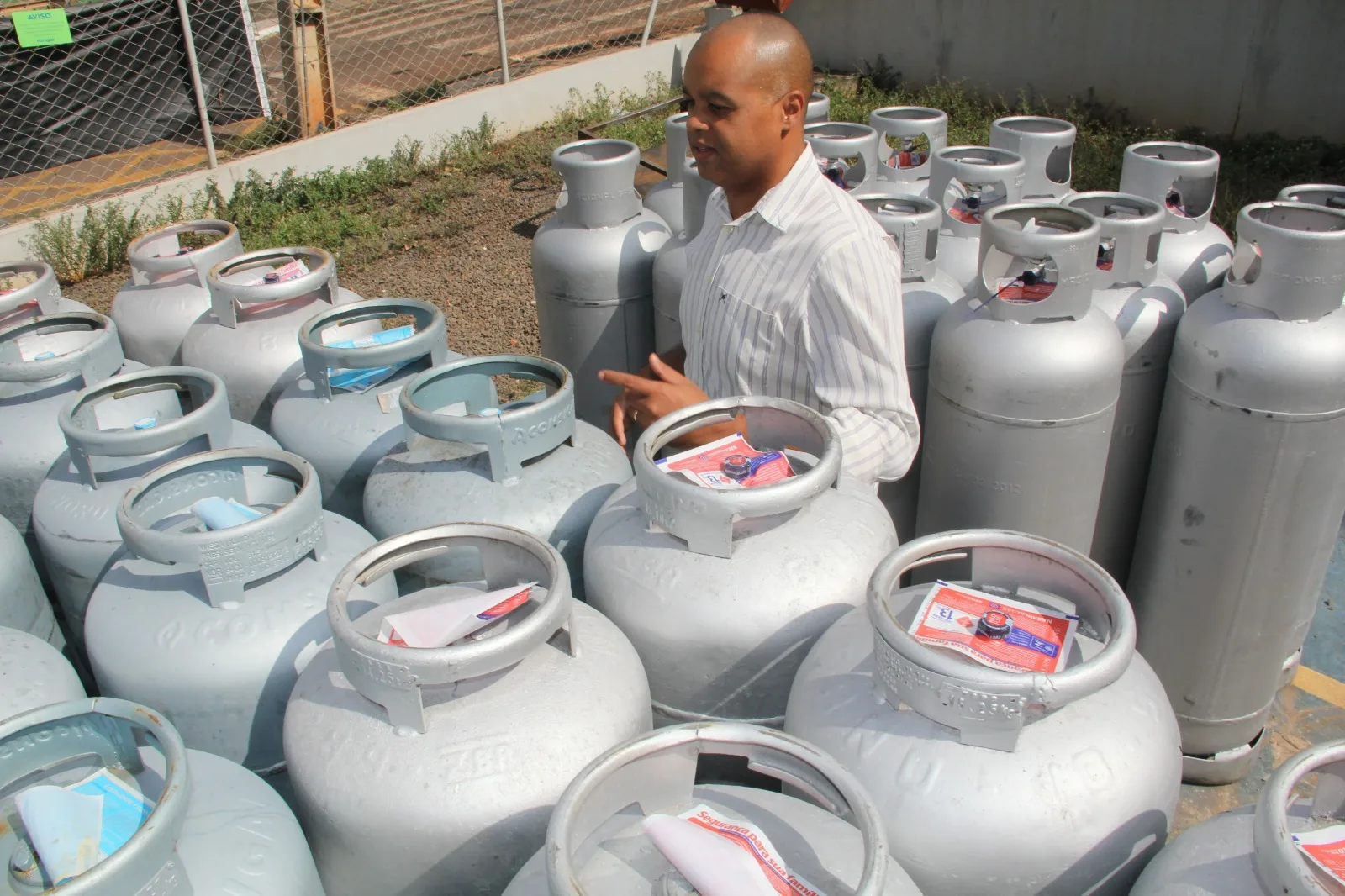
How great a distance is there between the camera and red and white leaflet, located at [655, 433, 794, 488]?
1.60 m

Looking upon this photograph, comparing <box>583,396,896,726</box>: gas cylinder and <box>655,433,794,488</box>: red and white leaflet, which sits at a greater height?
<box>655,433,794,488</box>: red and white leaflet

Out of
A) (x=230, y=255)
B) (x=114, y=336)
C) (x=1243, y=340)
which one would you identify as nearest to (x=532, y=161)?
(x=230, y=255)

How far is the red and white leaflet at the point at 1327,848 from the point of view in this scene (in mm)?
966

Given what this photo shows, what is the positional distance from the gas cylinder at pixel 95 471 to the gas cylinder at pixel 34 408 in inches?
5.8

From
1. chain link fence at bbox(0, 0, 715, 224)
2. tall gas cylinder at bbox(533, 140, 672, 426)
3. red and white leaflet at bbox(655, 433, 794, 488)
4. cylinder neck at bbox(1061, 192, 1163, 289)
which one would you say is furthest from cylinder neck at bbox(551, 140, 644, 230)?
chain link fence at bbox(0, 0, 715, 224)

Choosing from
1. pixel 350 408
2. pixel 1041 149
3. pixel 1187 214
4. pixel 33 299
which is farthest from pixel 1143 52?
pixel 33 299

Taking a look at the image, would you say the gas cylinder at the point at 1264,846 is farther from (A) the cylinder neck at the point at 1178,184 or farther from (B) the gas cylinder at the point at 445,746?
(A) the cylinder neck at the point at 1178,184

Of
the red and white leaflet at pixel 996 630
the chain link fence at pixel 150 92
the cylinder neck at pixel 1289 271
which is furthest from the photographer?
the chain link fence at pixel 150 92

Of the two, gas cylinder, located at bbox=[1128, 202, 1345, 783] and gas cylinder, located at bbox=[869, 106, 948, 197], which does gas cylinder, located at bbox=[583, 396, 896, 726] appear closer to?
gas cylinder, located at bbox=[1128, 202, 1345, 783]

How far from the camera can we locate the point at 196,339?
8.40 feet

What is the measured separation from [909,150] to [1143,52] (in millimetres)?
4853

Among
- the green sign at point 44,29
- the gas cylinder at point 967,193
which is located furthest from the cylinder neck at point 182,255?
the green sign at point 44,29

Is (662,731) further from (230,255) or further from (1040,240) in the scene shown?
(230,255)

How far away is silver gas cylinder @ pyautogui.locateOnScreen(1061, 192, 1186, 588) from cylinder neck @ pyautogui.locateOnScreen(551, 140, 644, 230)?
4.19ft
